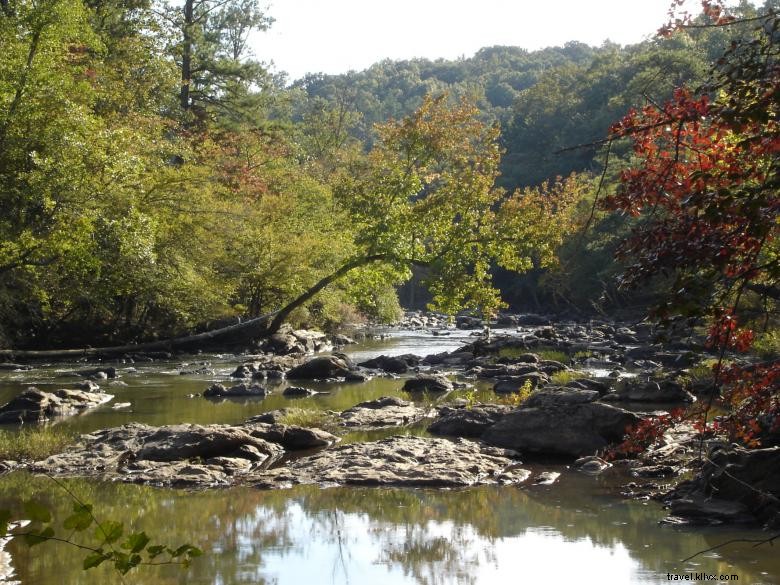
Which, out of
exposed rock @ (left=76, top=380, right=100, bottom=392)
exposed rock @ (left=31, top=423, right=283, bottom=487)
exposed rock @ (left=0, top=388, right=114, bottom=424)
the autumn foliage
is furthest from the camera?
exposed rock @ (left=76, top=380, right=100, bottom=392)

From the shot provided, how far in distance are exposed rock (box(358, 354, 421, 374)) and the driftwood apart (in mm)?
6230

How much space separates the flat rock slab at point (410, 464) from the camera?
36.0 ft

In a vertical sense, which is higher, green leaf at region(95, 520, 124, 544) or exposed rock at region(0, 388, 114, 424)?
green leaf at region(95, 520, 124, 544)

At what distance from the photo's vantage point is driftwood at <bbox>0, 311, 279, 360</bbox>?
84.7 feet

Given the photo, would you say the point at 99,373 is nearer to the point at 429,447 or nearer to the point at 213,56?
the point at 429,447

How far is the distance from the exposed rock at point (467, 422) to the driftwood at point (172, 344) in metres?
15.1

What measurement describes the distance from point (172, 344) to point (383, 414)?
14859mm

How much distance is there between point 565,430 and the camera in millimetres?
12914

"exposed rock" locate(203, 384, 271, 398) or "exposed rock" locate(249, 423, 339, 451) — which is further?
"exposed rock" locate(203, 384, 271, 398)

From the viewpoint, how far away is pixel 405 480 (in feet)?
35.9

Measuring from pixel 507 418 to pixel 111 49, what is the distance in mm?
28381

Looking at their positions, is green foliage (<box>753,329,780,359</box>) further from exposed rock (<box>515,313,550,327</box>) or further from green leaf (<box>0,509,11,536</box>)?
exposed rock (<box>515,313,550,327</box>)

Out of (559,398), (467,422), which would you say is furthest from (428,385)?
(559,398)

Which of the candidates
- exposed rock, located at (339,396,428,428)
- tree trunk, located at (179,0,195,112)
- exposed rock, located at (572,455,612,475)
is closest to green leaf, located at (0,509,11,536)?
exposed rock, located at (572,455,612,475)
